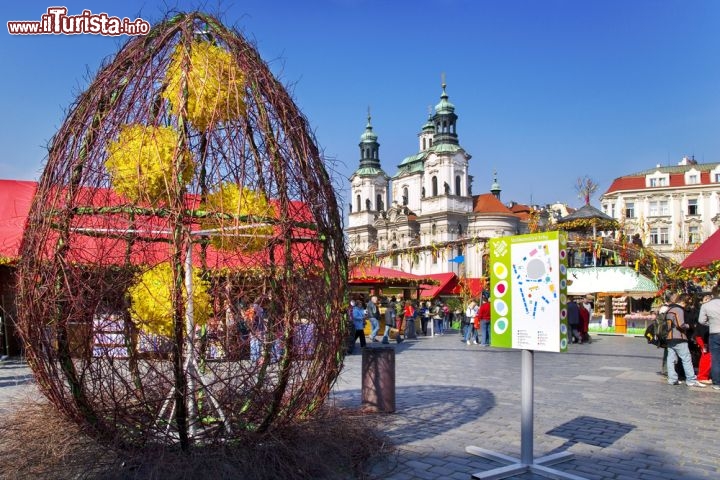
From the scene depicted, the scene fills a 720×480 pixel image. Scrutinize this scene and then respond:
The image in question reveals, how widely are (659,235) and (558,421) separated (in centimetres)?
7153

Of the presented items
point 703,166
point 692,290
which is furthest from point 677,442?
point 703,166

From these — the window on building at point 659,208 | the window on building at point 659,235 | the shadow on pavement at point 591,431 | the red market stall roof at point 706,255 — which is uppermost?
the window on building at point 659,208

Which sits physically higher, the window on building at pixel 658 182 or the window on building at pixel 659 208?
the window on building at pixel 658 182

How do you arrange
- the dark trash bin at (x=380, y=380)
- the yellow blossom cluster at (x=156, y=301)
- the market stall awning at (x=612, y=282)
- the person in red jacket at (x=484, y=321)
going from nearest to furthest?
the yellow blossom cluster at (x=156, y=301)
the dark trash bin at (x=380, y=380)
the person in red jacket at (x=484, y=321)
the market stall awning at (x=612, y=282)

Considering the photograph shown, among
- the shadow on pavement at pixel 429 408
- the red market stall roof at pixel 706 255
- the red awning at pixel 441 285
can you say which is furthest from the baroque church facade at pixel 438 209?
the shadow on pavement at pixel 429 408

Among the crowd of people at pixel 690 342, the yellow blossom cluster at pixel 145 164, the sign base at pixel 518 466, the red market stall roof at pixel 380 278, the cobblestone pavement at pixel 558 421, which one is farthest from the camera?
the red market stall roof at pixel 380 278

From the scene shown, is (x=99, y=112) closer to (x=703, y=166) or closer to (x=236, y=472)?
(x=236, y=472)

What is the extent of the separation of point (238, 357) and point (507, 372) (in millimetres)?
9162

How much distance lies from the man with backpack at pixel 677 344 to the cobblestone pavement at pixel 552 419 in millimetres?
356

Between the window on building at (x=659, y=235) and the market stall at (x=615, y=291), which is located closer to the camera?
the market stall at (x=615, y=291)

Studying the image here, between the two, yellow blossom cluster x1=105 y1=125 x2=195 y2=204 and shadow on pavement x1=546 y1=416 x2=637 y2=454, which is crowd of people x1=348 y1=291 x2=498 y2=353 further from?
yellow blossom cluster x1=105 y1=125 x2=195 y2=204

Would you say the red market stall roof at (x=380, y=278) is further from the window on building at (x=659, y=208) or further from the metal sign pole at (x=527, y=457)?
the window on building at (x=659, y=208)

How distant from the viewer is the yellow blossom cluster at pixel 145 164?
421 cm

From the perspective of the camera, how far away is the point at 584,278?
1189 inches
